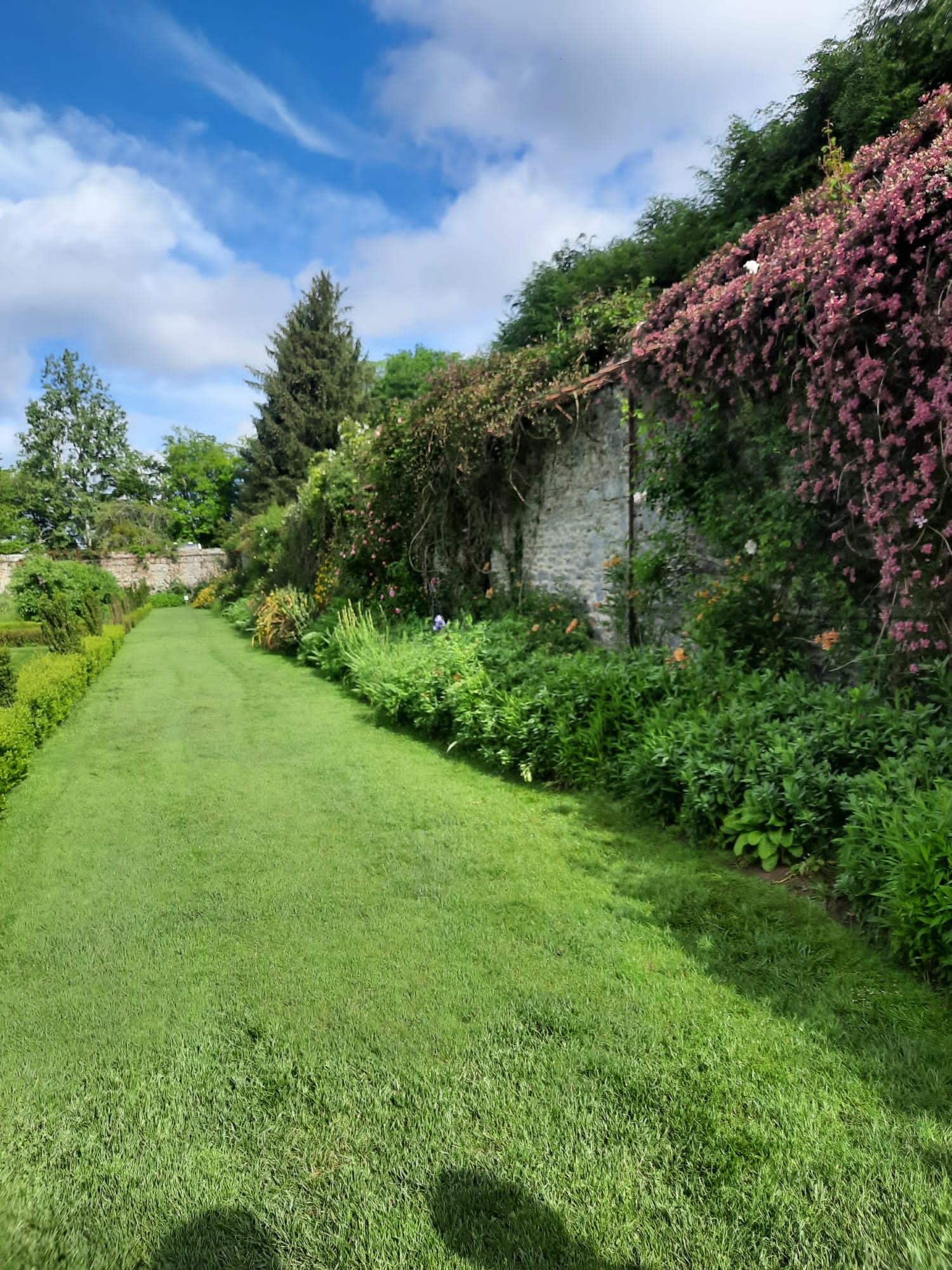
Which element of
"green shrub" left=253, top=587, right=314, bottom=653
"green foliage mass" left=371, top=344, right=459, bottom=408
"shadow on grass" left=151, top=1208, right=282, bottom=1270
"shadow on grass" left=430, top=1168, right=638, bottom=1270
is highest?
"green foliage mass" left=371, top=344, right=459, bottom=408

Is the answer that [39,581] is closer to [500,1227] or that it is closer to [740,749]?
[740,749]

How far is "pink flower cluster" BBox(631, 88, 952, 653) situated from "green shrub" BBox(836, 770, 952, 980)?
1.04m

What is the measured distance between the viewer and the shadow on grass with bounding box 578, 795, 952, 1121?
1.92 meters

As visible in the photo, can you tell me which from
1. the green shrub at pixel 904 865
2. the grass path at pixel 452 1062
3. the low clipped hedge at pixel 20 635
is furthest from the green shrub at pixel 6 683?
the low clipped hedge at pixel 20 635

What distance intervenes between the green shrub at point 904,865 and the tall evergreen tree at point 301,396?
84.6ft

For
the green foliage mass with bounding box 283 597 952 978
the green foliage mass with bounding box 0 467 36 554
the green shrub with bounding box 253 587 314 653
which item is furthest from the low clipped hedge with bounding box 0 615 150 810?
the green foliage mass with bounding box 0 467 36 554

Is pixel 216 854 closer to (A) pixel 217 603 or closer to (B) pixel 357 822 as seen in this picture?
(B) pixel 357 822

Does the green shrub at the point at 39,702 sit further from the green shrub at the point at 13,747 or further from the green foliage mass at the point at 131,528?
the green foliage mass at the point at 131,528

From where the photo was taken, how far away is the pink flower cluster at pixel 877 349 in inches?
128

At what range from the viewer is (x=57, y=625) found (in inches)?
333

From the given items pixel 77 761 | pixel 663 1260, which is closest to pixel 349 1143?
pixel 663 1260

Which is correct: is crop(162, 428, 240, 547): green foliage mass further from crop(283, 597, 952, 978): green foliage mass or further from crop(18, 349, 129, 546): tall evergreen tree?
crop(283, 597, 952, 978): green foliage mass

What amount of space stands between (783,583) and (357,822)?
125 inches

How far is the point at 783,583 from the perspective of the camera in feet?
14.1
